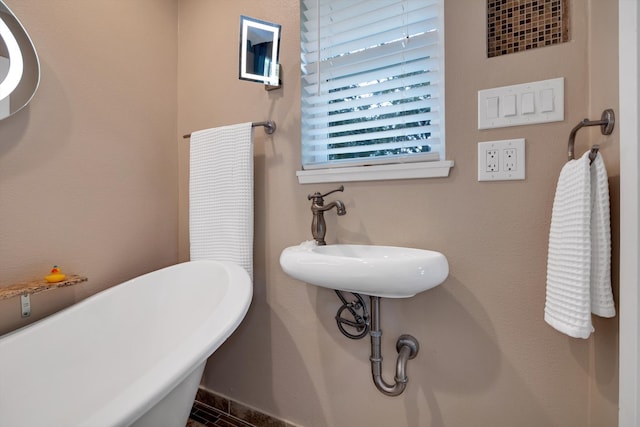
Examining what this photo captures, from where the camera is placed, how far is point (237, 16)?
5.06ft

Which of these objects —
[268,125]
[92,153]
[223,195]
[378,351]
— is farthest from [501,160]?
[92,153]

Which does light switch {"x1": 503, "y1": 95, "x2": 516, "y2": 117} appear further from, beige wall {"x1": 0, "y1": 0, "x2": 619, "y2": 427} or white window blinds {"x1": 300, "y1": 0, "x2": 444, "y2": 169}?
white window blinds {"x1": 300, "y1": 0, "x2": 444, "y2": 169}

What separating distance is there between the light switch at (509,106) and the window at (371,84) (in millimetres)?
204

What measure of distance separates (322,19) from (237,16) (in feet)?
1.59

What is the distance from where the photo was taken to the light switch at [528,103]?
95cm

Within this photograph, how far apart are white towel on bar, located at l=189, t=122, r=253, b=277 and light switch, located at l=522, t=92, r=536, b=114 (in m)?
1.04

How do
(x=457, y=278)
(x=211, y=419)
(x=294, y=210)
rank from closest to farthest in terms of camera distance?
(x=457, y=278)
(x=294, y=210)
(x=211, y=419)

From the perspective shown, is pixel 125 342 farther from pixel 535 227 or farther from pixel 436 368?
pixel 535 227

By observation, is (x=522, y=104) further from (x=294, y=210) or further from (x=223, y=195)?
(x=223, y=195)

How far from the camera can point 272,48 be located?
130cm

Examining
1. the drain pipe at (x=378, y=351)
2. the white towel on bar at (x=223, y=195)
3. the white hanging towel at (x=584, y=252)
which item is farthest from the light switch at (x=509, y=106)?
the white towel on bar at (x=223, y=195)

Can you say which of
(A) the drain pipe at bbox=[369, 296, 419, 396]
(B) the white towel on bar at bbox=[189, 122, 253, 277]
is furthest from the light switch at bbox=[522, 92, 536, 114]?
(B) the white towel on bar at bbox=[189, 122, 253, 277]

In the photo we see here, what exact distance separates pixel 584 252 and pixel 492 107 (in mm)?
523

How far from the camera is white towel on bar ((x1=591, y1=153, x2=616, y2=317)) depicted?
75cm
